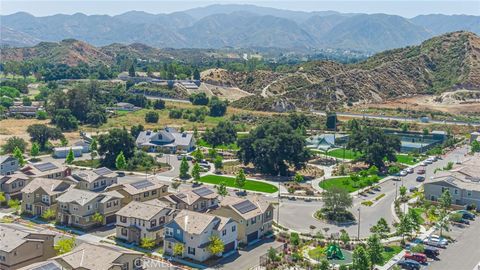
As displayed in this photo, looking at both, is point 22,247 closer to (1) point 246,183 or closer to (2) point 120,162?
(1) point 246,183

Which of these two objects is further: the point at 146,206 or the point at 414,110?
the point at 414,110

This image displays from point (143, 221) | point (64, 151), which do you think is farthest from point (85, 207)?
point (64, 151)

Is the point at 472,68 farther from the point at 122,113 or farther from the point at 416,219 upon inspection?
the point at 416,219

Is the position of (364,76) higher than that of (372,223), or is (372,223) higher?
(364,76)

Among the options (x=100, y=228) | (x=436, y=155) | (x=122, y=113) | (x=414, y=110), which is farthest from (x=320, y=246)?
(x=414, y=110)

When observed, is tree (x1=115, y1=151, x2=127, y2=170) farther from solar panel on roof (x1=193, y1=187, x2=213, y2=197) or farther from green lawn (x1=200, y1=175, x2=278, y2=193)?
solar panel on roof (x1=193, y1=187, x2=213, y2=197)

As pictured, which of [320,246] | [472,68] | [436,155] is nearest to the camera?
[320,246]
